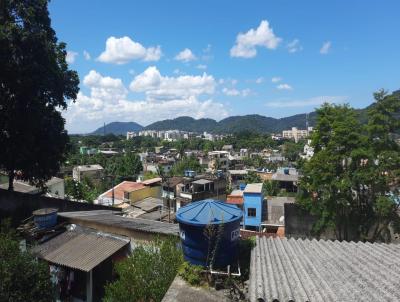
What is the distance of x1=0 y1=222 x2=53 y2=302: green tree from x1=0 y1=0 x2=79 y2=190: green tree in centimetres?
818

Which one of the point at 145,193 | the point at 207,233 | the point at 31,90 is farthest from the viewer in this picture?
the point at 145,193

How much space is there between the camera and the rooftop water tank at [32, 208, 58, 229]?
38.3 feet

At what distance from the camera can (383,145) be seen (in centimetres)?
1858

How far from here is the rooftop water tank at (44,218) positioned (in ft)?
38.3

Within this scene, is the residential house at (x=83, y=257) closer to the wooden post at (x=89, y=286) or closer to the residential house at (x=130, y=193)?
the wooden post at (x=89, y=286)

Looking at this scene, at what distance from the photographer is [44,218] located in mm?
11734

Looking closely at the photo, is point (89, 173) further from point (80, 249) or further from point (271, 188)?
point (80, 249)

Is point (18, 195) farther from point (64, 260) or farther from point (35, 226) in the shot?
point (64, 260)

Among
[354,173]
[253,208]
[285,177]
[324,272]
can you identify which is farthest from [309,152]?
[324,272]

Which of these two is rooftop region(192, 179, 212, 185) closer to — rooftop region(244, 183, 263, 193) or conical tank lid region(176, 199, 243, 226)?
rooftop region(244, 183, 263, 193)

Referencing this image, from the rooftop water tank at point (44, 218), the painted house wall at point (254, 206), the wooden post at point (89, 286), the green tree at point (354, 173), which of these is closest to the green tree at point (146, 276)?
the wooden post at point (89, 286)

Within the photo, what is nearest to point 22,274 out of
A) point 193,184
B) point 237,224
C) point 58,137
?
point 237,224

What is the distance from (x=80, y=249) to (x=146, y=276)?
11.9 ft

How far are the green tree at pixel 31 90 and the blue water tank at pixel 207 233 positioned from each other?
37.5 feet
